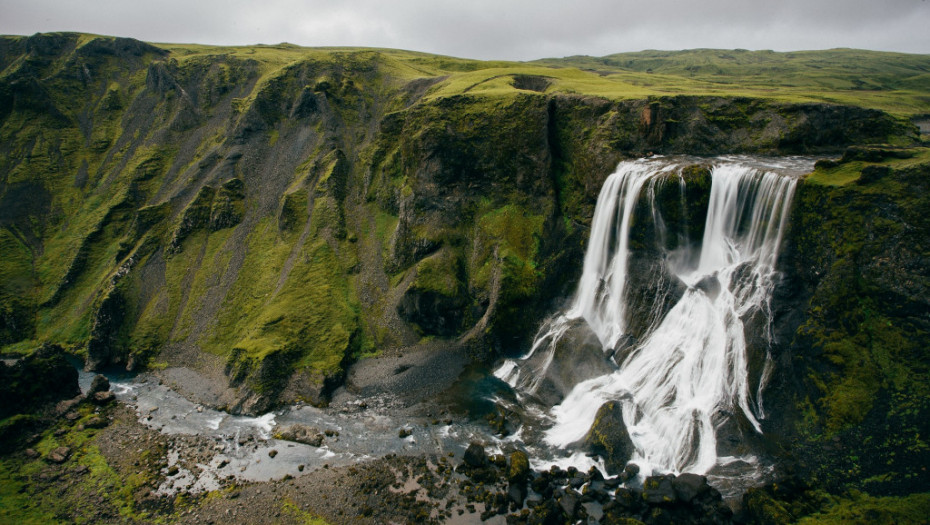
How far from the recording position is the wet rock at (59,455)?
1189 inches

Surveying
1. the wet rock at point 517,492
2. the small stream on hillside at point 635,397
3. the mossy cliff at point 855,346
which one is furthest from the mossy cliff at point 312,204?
the wet rock at point 517,492

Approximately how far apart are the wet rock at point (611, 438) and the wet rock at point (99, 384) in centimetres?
4327

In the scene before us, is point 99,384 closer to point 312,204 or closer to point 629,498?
point 312,204

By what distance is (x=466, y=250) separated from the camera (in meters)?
49.9

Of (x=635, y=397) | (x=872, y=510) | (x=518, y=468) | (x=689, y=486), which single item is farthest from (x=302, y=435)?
(x=872, y=510)

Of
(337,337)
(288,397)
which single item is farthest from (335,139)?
(288,397)

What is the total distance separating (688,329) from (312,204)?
1850 inches

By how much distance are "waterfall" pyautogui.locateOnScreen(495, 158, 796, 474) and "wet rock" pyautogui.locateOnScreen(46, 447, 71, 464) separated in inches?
1323

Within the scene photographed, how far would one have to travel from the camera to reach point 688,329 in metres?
32.4

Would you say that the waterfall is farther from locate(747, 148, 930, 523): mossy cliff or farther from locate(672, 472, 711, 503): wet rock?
locate(672, 472, 711, 503): wet rock

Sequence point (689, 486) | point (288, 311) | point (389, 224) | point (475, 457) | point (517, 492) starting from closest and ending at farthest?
1. point (689, 486)
2. point (517, 492)
3. point (475, 457)
4. point (288, 311)
5. point (389, 224)


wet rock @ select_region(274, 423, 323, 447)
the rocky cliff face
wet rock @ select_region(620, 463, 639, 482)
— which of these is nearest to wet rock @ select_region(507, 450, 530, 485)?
wet rock @ select_region(620, 463, 639, 482)

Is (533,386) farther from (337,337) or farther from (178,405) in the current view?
(178,405)

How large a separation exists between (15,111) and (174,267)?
47691 mm
